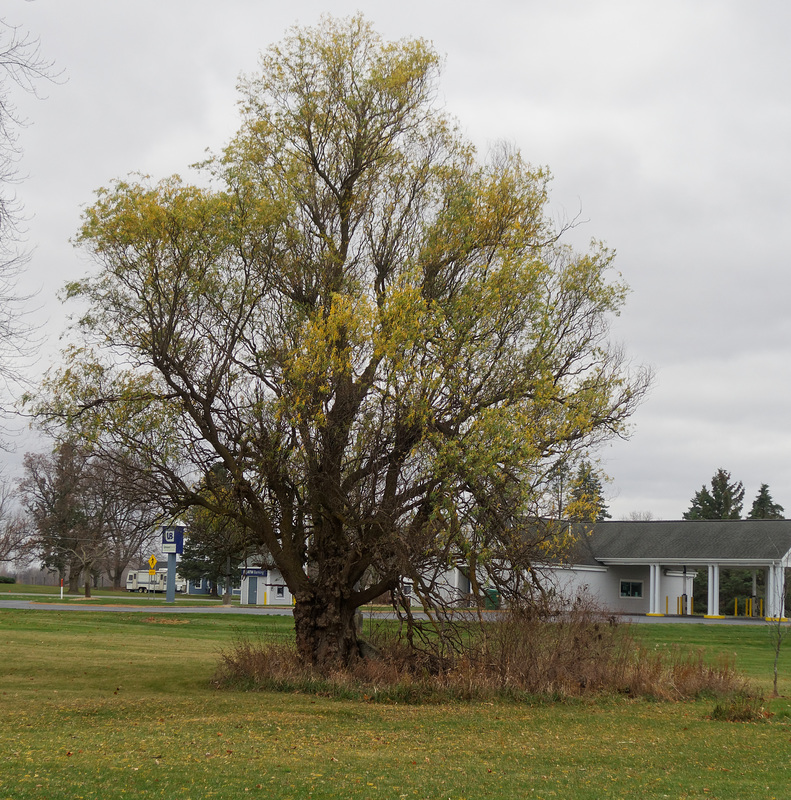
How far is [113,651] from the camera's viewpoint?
25.2m

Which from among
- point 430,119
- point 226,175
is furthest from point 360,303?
point 430,119

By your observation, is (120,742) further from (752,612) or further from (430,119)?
(752,612)

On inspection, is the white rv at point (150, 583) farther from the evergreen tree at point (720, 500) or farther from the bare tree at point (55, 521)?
the evergreen tree at point (720, 500)

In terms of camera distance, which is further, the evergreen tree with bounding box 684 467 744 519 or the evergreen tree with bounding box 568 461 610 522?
the evergreen tree with bounding box 684 467 744 519

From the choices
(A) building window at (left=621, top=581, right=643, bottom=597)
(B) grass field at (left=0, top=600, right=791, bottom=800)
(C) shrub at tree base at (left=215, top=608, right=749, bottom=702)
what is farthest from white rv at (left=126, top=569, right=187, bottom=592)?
(C) shrub at tree base at (left=215, top=608, right=749, bottom=702)

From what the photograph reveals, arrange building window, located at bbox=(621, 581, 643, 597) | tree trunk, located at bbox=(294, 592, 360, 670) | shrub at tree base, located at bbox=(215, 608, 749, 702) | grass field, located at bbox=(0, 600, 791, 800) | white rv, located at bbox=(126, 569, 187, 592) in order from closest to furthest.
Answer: grass field, located at bbox=(0, 600, 791, 800), shrub at tree base, located at bbox=(215, 608, 749, 702), tree trunk, located at bbox=(294, 592, 360, 670), building window, located at bbox=(621, 581, 643, 597), white rv, located at bbox=(126, 569, 187, 592)

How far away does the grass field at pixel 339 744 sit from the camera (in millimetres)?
9641

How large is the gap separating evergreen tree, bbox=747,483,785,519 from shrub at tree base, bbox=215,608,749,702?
56948 mm

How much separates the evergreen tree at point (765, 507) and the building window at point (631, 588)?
22.5 meters

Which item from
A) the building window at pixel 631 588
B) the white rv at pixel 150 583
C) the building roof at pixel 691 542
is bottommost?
the white rv at pixel 150 583

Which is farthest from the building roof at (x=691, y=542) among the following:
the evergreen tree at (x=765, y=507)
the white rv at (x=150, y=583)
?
the white rv at (x=150, y=583)

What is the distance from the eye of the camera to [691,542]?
5138cm

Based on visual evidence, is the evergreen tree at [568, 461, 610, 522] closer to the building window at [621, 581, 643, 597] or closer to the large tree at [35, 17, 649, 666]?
the large tree at [35, 17, 649, 666]

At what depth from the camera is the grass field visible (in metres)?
9.64
